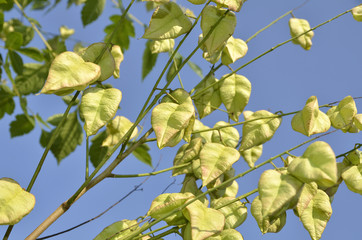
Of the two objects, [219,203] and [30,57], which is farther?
[30,57]

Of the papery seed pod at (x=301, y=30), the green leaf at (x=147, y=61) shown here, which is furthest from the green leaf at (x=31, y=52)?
the papery seed pod at (x=301, y=30)

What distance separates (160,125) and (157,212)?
158 mm

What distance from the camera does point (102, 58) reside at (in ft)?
3.02

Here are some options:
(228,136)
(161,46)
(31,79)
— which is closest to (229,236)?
Answer: (228,136)

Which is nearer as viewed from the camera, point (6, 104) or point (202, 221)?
point (202, 221)

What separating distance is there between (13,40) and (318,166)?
51.7 inches

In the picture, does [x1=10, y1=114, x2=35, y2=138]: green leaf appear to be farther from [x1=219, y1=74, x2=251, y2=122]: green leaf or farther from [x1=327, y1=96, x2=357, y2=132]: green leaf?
[x1=327, y1=96, x2=357, y2=132]: green leaf

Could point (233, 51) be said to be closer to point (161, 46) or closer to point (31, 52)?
point (161, 46)

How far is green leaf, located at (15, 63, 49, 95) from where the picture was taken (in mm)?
1790

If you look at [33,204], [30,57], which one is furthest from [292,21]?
[30,57]

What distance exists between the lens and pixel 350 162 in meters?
0.98

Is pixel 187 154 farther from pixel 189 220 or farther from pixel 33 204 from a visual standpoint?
pixel 33 204

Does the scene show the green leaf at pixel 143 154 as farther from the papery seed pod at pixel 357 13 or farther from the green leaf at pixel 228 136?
the papery seed pod at pixel 357 13

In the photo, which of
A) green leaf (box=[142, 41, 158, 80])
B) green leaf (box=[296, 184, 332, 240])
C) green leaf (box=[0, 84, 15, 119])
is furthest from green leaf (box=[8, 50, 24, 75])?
green leaf (box=[296, 184, 332, 240])
